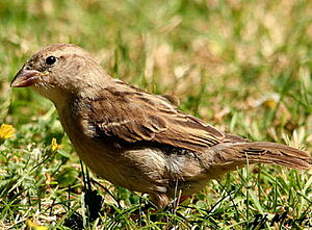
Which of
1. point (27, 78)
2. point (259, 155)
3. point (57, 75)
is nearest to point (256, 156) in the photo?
point (259, 155)

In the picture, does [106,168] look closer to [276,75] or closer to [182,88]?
[182,88]

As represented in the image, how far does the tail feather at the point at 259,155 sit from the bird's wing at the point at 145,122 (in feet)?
0.35

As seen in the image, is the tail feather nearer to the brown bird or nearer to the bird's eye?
the brown bird

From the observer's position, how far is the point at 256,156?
5391 millimetres

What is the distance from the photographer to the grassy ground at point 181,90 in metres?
5.34

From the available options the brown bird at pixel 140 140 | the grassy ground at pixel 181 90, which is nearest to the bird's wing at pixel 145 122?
the brown bird at pixel 140 140

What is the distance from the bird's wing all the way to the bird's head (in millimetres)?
162

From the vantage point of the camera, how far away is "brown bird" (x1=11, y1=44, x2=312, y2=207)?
5371 mm

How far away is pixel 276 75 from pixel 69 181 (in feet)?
10.3

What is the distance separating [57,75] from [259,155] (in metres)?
1.59

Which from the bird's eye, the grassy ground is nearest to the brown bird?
the bird's eye

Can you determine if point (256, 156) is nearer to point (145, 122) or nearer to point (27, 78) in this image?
point (145, 122)

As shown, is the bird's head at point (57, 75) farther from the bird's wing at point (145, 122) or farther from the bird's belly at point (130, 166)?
the bird's belly at point (130, 166)

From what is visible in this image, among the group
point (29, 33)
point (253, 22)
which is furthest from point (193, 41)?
point (29, 33)
